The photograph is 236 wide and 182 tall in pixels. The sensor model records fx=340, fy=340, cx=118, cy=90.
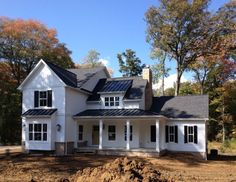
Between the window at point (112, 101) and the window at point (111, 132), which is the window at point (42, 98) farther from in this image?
the window at point (111, 132)

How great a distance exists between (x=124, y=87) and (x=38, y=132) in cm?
817

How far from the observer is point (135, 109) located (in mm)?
27891

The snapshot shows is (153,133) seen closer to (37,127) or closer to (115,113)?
(115,113)

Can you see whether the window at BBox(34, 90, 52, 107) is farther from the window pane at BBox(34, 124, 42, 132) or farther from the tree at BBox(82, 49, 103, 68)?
the tree at BBox(82, 49, 103, 68)

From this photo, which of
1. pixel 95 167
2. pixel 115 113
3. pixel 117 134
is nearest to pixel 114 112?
pixel 115 113

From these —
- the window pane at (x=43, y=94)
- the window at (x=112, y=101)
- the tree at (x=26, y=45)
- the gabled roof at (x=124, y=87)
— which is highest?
the tree at (x=26, y=45)

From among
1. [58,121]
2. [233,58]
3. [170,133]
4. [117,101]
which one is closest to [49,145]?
[58,121]

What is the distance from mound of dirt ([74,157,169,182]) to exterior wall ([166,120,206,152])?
42.1 feet

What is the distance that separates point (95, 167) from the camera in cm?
2003

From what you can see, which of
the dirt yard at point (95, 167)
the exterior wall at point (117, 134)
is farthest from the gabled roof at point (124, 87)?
the dirt yard at point (95, 167)

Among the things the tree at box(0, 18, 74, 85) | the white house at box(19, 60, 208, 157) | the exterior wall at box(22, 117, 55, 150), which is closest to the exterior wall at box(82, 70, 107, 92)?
the white house at box(19, 60, 208, 157)

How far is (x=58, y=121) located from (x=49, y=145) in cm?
200

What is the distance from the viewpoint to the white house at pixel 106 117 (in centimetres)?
2639

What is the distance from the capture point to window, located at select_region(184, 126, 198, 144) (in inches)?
1032
